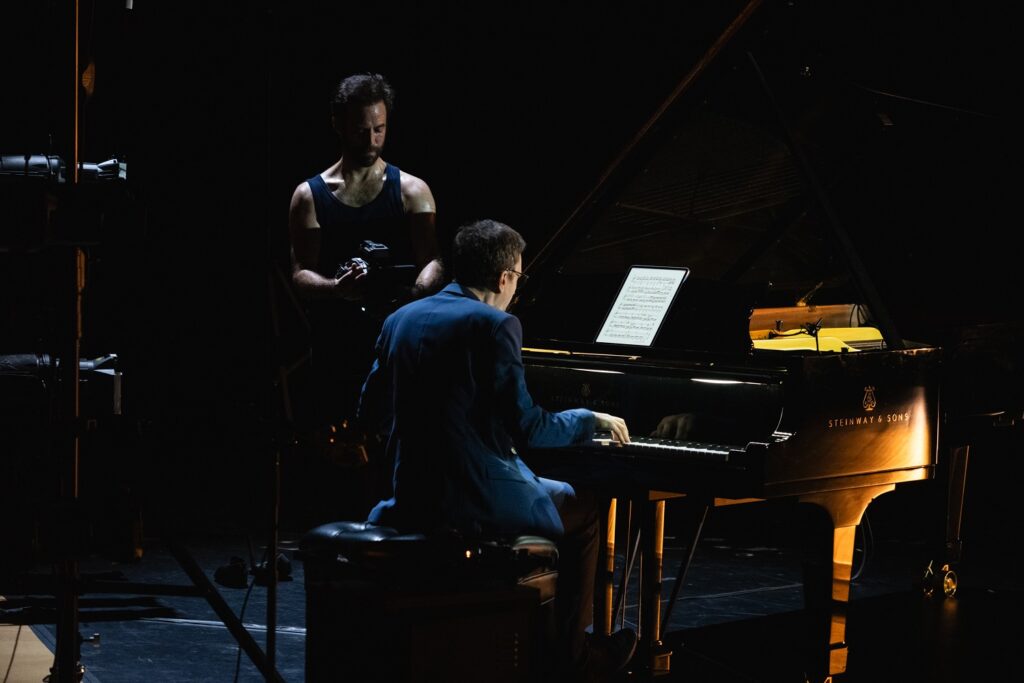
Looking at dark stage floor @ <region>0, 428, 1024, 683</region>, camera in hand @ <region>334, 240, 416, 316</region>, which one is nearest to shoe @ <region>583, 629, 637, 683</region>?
dark stage floor @ <region>0, 428, 1024, 683</region>

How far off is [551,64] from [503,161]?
49 centimetres

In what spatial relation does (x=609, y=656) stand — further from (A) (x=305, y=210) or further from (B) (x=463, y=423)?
(A) (x=305, y=210)

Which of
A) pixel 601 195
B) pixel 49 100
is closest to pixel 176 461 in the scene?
pixel 49 100

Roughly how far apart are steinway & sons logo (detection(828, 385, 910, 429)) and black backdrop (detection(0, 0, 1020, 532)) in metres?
1.10

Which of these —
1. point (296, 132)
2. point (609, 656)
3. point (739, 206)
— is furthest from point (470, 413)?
point (296, 132)

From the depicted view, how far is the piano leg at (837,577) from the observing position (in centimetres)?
341

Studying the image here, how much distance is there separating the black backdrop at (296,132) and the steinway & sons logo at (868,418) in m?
1.10

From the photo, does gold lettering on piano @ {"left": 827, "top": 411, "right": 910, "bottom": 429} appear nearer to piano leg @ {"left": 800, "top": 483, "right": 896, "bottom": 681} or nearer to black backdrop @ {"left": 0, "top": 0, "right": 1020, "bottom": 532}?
piano leg @ {"left": 800, "top": 483, "right": 896, "bottom": 681}

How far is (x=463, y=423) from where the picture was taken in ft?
10.4

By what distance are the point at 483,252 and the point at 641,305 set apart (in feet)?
2.49

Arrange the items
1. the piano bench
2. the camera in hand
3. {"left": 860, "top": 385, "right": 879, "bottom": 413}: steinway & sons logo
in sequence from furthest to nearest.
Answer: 1. the camera in hand
2. {"left": 860, "top": 385, "right": 879, "bottom": 413}: steinway & sons logo
3. the piano bench

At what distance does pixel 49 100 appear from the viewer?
120 inches

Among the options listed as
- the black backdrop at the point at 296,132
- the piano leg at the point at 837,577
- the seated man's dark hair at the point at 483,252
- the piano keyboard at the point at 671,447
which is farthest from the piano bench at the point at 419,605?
the piano leg at the point at 837,577

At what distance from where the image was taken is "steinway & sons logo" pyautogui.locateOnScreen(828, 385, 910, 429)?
3.48 metres
